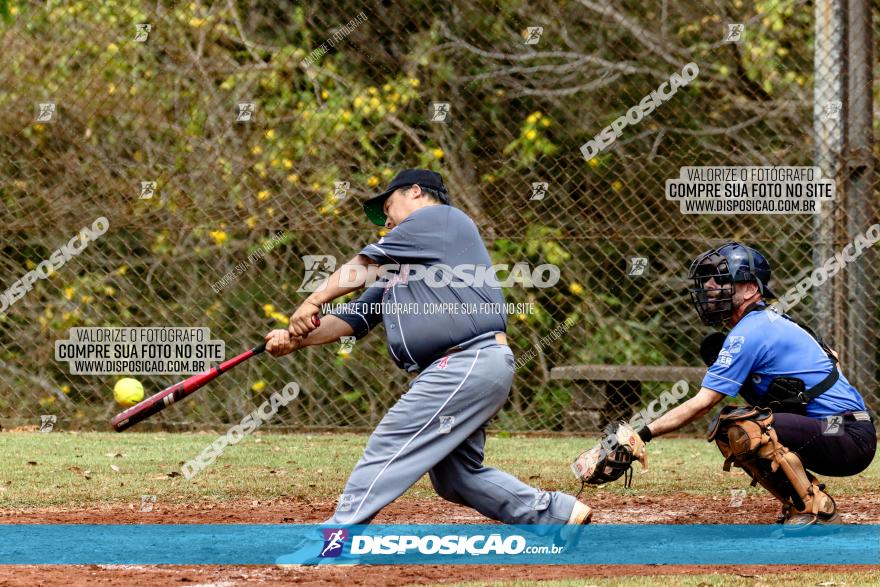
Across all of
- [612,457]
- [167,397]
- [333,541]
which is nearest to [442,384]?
[333,541]

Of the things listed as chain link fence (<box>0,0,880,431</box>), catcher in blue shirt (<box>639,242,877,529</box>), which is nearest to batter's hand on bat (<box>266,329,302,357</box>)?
catcher in blue shirt (<box>639,242,877,529</box>)

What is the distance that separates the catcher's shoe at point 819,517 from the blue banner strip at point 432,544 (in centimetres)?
3

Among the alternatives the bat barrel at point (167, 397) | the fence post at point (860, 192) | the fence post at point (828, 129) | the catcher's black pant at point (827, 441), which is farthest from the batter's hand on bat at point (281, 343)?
the fence post at point (860, 192)

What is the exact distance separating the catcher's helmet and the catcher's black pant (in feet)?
1.80

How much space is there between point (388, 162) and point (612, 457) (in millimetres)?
5863

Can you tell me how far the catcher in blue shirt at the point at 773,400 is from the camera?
5305mm

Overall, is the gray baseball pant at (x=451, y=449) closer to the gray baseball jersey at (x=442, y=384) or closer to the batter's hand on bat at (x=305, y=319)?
the gray baseball jersey at (x=442, y=384)

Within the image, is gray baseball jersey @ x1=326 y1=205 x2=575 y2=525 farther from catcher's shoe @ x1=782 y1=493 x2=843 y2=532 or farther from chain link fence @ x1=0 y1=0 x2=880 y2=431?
chain link fence @ x1=0 y1=0 x2=880 y2=431

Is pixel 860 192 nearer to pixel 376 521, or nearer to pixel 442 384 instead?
pixel 376 521

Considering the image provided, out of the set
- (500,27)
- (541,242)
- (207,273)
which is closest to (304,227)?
(207,273)

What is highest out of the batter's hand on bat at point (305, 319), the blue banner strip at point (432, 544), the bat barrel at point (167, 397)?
the batter's hand on bat at point (305, 319)

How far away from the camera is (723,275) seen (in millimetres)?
5574

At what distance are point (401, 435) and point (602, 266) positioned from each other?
5949 millimetres

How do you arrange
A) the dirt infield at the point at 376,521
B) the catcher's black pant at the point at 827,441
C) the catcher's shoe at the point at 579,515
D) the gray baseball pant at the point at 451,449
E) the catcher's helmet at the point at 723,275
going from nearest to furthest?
1. the dirt infield at the point at 376,521
2. the gray baseball pant at the point at 451,449
3. the catcher's shoe at the point at 579,515
4. the catcher's black pant at the point at 827,441
5. the catcher's helmet at the point at 723,275
